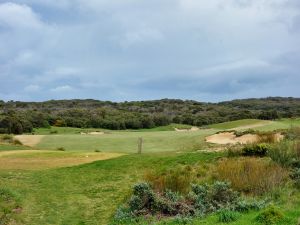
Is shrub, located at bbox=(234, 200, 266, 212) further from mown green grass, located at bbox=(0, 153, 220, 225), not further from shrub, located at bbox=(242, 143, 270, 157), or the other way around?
shrub, located at bbox=(242, 143, 270, 157)

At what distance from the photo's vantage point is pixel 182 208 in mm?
14203

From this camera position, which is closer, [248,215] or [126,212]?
[248,215]

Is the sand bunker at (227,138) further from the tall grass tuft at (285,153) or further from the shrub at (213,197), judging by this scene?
the shrub at (213,197)

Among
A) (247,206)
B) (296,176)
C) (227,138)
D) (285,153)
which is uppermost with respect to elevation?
(227,138)

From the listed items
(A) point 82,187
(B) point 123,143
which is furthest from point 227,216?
(B) point 123,143

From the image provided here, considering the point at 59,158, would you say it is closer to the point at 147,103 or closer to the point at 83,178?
the point at 83,178

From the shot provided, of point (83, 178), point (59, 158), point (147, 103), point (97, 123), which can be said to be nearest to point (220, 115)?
point (97, 123)

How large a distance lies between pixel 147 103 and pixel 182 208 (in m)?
110

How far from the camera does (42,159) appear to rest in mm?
27281

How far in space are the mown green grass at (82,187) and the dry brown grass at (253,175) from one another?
3445mm

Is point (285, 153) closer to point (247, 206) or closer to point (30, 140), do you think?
point (247, 206)

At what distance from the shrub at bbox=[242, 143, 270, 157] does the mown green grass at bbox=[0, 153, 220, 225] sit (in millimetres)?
1266

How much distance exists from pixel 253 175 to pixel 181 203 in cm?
304

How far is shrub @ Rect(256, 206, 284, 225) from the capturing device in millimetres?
11188
